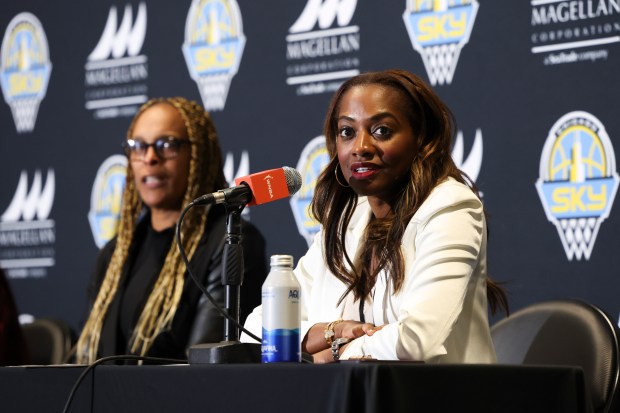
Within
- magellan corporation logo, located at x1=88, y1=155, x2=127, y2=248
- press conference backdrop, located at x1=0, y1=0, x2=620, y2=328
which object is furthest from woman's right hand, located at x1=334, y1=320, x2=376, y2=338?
magellan corporation logo, located at x1=88, y1=155, x2=127, y2=248

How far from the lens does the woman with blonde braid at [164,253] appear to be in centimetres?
361

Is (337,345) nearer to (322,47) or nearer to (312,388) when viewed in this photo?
(312,388)

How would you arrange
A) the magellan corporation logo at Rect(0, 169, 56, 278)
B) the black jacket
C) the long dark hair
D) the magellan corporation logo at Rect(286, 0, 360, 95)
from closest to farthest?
1. the long dark hair
2. the black jacket
3. the magellan corporation logo at Rect(286, 0, 360, 95)
4. the magellan corporation logo at Rect(0, 169, 56, 278)

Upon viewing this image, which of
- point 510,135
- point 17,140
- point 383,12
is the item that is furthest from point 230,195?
point 17,140

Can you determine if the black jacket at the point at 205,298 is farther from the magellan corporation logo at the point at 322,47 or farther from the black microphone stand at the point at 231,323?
the black microphone stand at the point at 231,323

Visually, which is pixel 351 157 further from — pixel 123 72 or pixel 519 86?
pixel 123 72

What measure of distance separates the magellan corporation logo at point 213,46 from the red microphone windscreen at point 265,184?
92.3 inches

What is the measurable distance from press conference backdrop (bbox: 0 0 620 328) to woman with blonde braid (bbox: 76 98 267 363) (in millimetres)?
440

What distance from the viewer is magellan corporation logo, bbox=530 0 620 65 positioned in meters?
3.38

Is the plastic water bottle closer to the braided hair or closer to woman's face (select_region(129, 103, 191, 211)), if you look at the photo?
the braided hair

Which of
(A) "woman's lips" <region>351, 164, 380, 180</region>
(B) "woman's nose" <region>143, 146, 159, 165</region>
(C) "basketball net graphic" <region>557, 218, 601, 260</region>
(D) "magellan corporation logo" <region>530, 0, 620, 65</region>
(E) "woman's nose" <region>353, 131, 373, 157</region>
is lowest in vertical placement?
(C) "basketball net graphic" <region>557, 218, 601, 260</region>

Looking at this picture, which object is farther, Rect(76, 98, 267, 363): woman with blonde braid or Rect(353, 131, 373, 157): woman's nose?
Rect(76, 98, 267, 363): woman with blonde braid

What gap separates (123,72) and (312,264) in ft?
6.90

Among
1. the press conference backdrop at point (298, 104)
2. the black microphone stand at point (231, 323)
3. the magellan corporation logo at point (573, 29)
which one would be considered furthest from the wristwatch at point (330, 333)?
the magellan corporation logo at point (573, 29)
